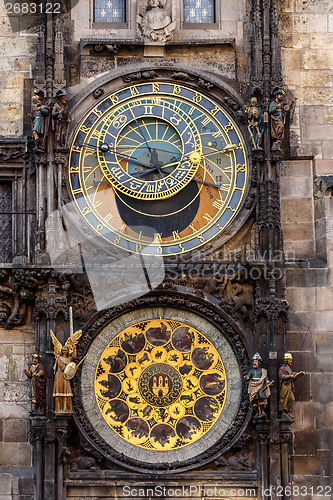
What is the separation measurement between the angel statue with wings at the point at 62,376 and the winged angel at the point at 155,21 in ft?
13.3

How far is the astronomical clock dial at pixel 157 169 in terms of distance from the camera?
55.8 feet

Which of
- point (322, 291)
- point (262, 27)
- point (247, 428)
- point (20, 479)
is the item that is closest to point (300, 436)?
point (247, 428)

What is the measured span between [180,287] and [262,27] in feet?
11.5

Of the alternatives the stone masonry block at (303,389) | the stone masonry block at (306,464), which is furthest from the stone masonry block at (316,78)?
the stone masonry block at (306,464)

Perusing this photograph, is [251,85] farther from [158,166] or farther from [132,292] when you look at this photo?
[132,292]

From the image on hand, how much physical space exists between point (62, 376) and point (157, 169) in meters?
2.88

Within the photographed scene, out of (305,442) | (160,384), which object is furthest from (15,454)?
(305,442)

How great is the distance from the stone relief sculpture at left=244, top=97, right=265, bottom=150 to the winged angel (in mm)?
1378

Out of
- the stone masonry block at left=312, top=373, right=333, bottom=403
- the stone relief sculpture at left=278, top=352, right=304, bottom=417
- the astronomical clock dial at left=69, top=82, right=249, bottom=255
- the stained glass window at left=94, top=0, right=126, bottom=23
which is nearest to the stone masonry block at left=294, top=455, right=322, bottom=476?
the stone relief sculpture at left=278, top=352, right=304, bottom=417

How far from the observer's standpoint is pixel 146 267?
16.7 meters

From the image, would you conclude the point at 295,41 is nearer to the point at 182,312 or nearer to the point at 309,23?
the point at 309,23

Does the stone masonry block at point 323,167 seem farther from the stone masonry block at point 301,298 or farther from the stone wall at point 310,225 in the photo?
the stone masonry block at point 301,298

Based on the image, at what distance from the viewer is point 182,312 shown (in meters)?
16.7

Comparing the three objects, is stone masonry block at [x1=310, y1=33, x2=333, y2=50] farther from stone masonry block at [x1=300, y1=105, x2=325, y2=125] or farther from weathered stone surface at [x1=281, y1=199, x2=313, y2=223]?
weathered stone surface at [x1=281, y1=199, x2=313, y2=223]
